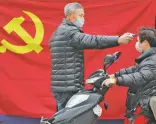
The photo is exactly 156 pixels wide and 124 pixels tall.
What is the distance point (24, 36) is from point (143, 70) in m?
2.47

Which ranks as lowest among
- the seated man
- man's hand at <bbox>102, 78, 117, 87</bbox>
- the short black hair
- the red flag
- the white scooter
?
the white scooter

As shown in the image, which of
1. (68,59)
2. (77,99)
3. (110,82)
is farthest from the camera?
(68,59)

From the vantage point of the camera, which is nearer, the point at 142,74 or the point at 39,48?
the point at 142,74

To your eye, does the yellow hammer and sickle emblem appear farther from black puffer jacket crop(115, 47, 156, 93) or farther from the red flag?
black puffer jacket crop(115, 47, 156, 93)

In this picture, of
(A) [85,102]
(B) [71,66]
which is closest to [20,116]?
(B) [71,66]

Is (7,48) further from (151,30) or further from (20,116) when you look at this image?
(151,30)

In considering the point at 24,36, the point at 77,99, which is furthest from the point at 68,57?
the point at 24,36

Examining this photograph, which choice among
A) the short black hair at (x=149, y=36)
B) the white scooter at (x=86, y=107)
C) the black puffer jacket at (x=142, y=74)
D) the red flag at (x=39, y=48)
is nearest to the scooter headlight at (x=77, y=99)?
the white scooter at (x=86, y=107)

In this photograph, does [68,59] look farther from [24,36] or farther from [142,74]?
[24,36]

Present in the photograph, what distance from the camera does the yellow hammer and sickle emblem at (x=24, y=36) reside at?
6.15 m

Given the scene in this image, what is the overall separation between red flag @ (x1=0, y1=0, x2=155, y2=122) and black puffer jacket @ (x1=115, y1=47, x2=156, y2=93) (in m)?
1.50

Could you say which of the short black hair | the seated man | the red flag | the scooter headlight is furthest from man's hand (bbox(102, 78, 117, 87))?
the red flag

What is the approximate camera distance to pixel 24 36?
6.19 meters

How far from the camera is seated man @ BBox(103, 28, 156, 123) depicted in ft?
13.6
